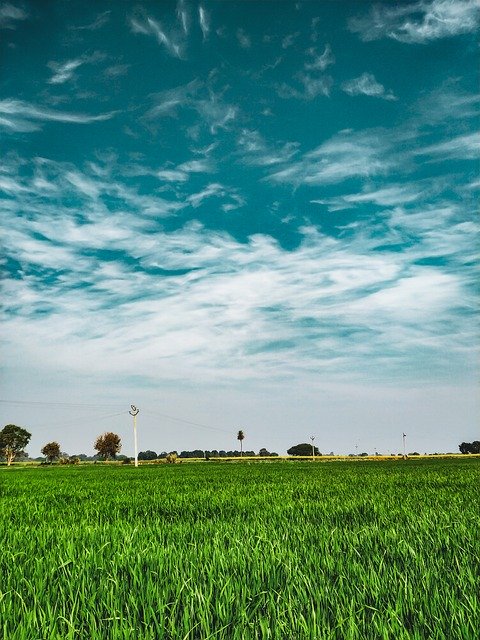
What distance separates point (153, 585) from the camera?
146 inches

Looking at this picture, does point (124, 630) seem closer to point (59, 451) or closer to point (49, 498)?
point (49, 498)

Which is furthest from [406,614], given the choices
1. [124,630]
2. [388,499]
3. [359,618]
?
[388,499]

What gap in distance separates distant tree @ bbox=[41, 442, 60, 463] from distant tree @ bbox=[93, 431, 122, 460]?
59.0ft

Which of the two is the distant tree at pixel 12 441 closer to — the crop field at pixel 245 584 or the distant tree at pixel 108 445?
the distant tree at pixel 108 445

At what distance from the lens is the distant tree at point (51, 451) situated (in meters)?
172

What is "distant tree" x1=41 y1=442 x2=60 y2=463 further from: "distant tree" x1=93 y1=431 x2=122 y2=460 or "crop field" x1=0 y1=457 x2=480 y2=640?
"crop field" x1=0 y1=457 x2=480 y2=640

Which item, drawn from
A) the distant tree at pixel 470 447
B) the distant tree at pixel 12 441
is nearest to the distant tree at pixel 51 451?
the distant tree at pixel 12 441

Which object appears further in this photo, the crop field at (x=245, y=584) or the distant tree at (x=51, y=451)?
the distant tree at (x=51, y=451)

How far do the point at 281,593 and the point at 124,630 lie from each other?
1.15 m

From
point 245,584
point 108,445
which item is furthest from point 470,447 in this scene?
point 245,584

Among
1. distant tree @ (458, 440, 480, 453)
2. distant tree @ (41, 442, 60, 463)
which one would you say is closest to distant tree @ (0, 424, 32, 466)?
distant tree @ (41, 442, 60, 463)

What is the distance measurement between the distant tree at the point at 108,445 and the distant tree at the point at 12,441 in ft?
69.5

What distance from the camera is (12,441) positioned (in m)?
155

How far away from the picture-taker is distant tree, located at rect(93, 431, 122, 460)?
16412 cm
